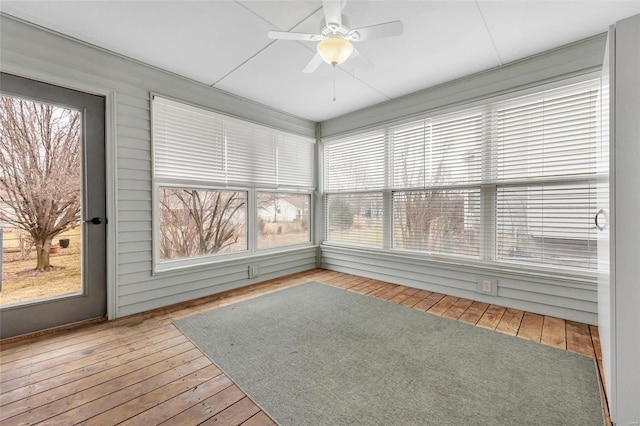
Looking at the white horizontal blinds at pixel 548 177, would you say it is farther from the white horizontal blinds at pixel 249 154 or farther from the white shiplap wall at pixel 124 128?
the white shiplap wall at pixel 124 128

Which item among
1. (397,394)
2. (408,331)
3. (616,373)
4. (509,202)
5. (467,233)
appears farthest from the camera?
(467,233)

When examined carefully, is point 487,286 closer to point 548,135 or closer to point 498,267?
point 498,267

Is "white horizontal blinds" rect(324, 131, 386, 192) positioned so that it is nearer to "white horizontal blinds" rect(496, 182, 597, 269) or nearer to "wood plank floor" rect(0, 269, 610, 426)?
"white horizontal blinds" rect(496, 182, 597, 269)

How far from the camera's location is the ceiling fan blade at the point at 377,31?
5.82 ft

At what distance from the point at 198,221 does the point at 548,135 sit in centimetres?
387

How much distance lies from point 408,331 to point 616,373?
1287 mm

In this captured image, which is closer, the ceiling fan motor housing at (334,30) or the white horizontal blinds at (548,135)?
the ceiling fan motor housing at (334,30)

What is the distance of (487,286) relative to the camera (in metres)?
3.01

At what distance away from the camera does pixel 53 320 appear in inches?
94.2

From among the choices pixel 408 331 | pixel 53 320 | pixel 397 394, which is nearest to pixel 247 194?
pixel 53 320

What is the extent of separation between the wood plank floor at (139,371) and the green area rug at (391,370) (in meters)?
0.15

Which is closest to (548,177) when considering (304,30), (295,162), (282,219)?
(304,30)

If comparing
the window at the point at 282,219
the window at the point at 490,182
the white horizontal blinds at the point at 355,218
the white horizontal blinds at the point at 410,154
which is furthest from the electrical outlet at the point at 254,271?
the white horizontal blinds at the point at 410,154

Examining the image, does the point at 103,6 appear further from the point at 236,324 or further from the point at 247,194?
the point at 236,324
